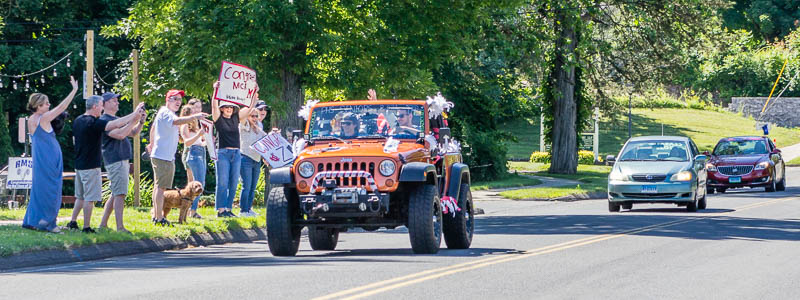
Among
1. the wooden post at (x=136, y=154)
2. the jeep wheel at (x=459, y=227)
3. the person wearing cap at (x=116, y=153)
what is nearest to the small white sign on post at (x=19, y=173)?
the wooden post at (x=136, y=154)

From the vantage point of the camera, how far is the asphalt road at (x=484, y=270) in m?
10.1

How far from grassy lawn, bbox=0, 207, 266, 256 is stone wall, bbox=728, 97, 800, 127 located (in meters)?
64.9

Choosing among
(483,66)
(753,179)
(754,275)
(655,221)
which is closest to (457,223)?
(754,275)

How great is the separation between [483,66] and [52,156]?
31109 millimetres

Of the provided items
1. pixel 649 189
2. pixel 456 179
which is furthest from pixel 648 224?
pixel 456 179

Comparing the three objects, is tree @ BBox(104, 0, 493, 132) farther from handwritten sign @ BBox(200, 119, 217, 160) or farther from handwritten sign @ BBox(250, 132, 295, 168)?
handwritten sign @ BBox(250, 132, 295, 168)

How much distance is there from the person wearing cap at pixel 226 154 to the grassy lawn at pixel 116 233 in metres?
0.32

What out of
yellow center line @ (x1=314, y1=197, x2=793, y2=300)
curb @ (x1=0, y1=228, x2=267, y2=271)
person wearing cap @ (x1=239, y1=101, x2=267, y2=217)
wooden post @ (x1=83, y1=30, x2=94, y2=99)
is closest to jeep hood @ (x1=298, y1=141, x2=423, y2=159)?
yellow center line @ (x1=314, y1=197, x2=793, y2=300)

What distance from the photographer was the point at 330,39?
2233cm

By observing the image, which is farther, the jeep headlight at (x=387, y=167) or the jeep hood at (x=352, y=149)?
the jeep hood at (x=352, y=149)

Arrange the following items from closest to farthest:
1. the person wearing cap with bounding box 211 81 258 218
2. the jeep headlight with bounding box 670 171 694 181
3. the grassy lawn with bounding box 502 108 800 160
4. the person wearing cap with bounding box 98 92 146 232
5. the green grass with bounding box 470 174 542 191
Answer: the person wearing cap with bounding box 98 92 146 232, the person wearing cap with bounding box 211 81 258 218, the jeep headlight with bounding box 670 171 694 181, the green grass with bounding box 470 174 542 191, the grassy lawn with bounding box 502 108 800 160

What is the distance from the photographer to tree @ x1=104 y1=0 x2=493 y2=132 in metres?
22.2

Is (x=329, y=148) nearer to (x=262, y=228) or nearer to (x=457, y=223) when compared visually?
(x=457, y=223)

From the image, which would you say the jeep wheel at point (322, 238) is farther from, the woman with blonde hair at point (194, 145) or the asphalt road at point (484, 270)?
the woman with blonde hair at point (194, 145)
